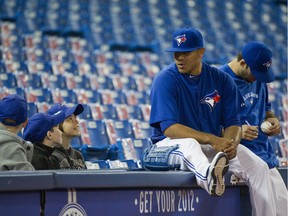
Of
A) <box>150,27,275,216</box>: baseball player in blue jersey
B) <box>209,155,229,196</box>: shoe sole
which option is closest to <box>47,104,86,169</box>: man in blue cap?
<box>150,27,275,216</box>: baseball player in blue jersey

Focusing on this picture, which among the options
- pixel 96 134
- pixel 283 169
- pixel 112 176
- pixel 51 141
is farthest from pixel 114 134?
pixel 112 176

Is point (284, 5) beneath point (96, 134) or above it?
above

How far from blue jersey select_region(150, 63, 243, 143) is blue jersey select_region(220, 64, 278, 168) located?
1.03 feet

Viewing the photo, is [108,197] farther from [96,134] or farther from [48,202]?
[96,134]

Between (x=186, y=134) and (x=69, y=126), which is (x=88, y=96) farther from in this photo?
(x=186, y=134)

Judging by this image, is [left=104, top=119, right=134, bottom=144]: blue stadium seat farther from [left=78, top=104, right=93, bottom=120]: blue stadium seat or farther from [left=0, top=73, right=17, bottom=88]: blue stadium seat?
[left=0, top=73, right=17, bottom=88]: blue stadium seat

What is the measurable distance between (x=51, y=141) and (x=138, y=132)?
5.12 metres

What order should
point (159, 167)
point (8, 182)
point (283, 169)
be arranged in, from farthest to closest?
point (283, 169)
point (159, 167)
point (8, 182)

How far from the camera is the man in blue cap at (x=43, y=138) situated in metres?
3.82

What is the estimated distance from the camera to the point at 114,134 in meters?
8.64

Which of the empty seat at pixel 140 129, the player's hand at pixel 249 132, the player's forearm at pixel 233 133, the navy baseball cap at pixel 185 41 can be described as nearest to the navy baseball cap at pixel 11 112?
the navy baseball cap at pixel 185 41

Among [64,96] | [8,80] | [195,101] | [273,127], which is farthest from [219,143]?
[8,80]

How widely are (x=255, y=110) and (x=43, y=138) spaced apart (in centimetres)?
130

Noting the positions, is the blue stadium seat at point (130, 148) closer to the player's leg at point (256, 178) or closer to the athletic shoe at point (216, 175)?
the player's leg at point (256, 178)
